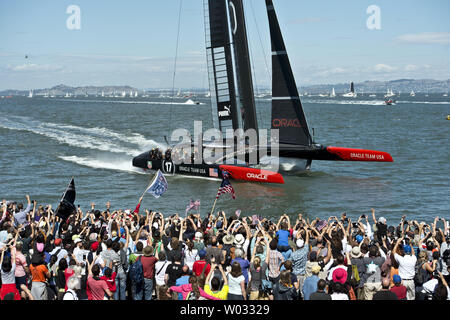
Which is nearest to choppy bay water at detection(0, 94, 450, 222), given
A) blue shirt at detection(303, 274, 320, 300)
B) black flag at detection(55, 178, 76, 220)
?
black flag at detection(55, 178, 76, 220)

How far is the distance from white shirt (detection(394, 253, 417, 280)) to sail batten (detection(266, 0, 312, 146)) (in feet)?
53.0

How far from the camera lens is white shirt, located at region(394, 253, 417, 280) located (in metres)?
7.69

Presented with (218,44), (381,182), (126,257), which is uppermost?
(218,44)

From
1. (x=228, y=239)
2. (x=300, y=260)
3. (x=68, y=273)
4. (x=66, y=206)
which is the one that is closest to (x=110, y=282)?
(x=68, y=273)

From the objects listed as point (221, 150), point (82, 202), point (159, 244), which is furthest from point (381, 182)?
point (159, 244)

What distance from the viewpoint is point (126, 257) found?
27.3 ft

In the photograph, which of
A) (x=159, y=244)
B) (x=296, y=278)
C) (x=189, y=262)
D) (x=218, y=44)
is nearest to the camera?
(x=296, y=278)

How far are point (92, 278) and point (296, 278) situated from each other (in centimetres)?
286

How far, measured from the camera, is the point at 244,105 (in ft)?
77.0

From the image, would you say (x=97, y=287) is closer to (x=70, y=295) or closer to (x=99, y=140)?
(x=70, y=295)

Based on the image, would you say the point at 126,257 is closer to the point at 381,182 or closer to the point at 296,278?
the point at 296,278

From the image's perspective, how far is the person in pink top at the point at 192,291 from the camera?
656cm
